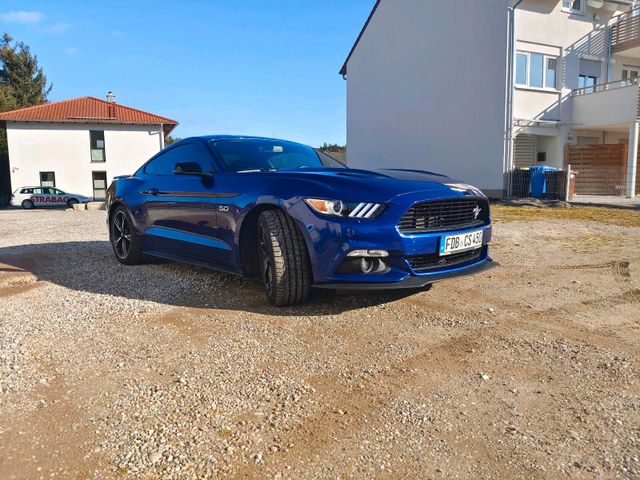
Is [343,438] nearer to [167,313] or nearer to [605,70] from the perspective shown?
[167,313]

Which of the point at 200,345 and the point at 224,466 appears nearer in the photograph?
the point at 224,466

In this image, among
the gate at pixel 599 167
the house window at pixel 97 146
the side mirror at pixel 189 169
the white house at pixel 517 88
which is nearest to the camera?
the side mirror at pixel 189 169

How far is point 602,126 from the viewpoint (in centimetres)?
1969

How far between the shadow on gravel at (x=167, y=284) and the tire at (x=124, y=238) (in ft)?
0.34

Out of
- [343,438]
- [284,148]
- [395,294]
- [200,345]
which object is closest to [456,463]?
[343,438]

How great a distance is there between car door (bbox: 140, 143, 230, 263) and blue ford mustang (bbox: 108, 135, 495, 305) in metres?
0.01

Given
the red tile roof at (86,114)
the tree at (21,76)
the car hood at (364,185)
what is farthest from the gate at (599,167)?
the tree at (21,76)

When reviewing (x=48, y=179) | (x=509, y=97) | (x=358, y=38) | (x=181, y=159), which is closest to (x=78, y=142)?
(x=48, y=179)

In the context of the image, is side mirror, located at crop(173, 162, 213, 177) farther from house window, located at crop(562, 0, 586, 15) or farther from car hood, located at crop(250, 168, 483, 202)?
house window, located at crop(562, 0, 586, 15)

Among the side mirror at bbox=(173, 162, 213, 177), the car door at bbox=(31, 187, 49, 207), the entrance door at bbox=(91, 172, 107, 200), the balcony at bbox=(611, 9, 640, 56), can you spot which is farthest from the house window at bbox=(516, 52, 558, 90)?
the entrance door at bbox=(91, 172, 107, 200)

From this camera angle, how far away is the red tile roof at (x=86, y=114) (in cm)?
3096

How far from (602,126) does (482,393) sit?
2107 centimetres

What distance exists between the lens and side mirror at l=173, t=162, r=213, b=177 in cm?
448

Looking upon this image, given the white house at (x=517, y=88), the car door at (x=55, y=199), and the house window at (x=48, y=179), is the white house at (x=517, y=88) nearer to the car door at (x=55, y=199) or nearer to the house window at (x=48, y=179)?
the car door at (x=55, y=199)
